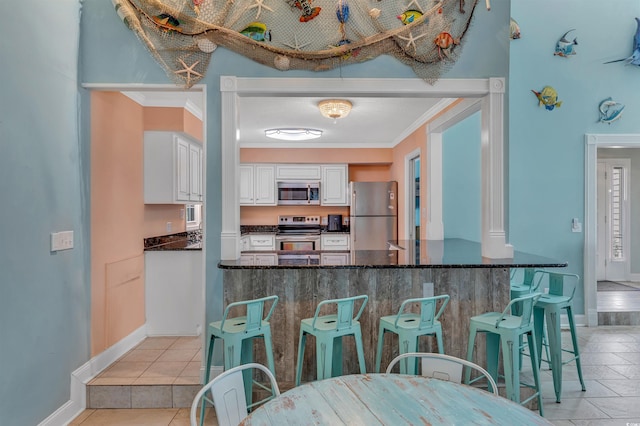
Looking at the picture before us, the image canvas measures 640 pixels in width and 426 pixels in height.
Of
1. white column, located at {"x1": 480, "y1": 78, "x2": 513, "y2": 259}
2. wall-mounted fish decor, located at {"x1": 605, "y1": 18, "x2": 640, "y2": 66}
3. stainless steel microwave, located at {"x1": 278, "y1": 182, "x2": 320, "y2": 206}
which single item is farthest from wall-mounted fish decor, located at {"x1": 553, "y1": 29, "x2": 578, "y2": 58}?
stainless steel microwave, located at {"x1": 278, "y1": 182, "x2": 320, "y2": 206}

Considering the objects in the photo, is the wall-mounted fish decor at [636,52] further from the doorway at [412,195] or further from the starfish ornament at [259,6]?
the starfish ornament at [259,6]

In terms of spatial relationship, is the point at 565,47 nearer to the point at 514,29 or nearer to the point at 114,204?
the point at 514,29

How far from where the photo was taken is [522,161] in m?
4.07

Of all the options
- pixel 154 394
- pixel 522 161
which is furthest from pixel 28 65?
pixel 522 161

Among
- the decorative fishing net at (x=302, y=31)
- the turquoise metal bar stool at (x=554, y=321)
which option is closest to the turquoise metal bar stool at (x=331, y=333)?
the turquoise metal bar stool at (x=554, y=321)

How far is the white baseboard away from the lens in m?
2.25

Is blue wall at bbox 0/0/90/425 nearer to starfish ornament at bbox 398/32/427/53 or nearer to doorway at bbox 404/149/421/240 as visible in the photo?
starfish ornament at bbox 398/32/427/53

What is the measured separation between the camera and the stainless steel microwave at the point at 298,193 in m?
6.31

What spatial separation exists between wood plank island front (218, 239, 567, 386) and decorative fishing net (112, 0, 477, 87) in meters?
1.37

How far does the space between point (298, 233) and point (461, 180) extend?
9.53ft

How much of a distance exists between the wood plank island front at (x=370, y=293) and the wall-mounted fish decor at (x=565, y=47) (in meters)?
2.74

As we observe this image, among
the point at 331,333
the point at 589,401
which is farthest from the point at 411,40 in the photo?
the point at 589,401

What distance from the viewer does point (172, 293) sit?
3.51 meters

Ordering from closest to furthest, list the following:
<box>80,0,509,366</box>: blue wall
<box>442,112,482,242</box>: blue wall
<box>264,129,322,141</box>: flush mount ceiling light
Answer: <box>80,0,509,366</box>: blue wall, <box>442,112,482,242</box>: blue wall, <box>264,129,322,141</box>: flush mount ceiling light
